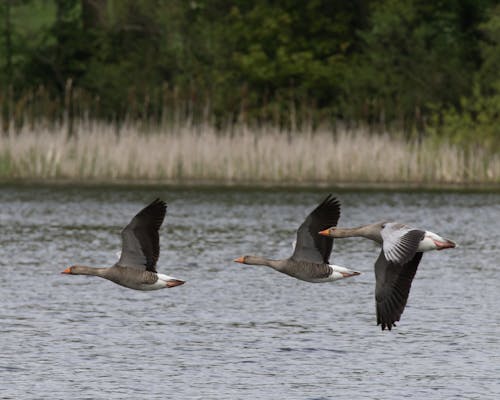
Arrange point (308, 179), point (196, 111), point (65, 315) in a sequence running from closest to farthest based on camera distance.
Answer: point (65, 315)
point (308, 179)
point (196, 111)

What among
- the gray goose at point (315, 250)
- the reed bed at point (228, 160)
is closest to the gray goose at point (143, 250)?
the gray goose at point (315, 250)

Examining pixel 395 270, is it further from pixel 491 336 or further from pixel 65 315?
pixel 65 315

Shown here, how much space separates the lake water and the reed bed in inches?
261

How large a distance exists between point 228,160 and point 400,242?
866 inches

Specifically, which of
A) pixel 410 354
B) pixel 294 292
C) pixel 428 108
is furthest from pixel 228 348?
pixel 428 108

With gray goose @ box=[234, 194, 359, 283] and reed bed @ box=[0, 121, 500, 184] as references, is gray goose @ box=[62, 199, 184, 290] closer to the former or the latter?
gray goose @ box=[234, 194, 359, 283]

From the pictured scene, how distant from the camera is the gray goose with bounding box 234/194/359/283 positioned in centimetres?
1224

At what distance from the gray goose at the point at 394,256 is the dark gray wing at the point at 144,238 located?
132cm

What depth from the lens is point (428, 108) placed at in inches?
1734

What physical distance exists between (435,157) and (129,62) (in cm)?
1692

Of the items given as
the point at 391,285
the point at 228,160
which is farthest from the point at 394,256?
the point at 228,160

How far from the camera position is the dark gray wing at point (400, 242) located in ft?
34.6

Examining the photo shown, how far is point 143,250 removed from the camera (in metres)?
12.0

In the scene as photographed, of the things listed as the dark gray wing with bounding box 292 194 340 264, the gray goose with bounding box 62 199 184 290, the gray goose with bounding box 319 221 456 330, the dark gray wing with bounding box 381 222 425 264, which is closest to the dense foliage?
the dark gray wing with bounding box 292 194 340 264
